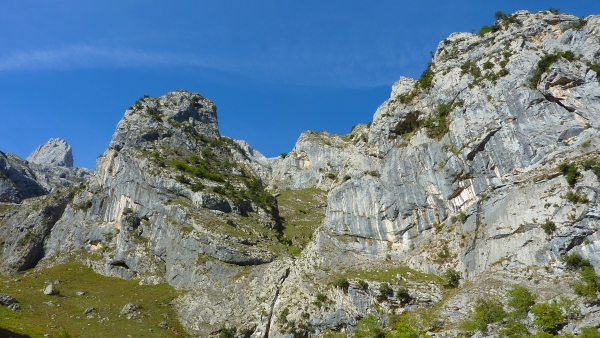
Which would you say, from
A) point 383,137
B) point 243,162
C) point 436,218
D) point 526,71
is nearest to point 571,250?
point 436,218

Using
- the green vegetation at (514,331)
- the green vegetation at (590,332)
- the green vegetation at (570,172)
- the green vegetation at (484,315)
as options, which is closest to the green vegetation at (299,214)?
the green vegetation at (484,315)

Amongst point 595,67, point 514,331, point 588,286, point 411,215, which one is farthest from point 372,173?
point 588,286

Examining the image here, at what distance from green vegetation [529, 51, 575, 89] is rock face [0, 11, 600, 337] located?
0.21 meters

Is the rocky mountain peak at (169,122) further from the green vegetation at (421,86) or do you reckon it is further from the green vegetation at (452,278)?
the green vegetation at (452,278)

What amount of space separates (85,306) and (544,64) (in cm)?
8913

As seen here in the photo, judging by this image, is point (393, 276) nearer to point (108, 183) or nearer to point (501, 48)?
point (501, 48)

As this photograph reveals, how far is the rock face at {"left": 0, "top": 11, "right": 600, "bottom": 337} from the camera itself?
181 feet

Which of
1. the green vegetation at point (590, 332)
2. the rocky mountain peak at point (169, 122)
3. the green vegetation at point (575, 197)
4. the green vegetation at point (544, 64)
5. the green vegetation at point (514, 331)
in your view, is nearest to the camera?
the green vegetation at point (590, 332)

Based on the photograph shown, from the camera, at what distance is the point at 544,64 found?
67.6 metres

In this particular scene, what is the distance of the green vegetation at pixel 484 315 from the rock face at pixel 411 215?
157cm

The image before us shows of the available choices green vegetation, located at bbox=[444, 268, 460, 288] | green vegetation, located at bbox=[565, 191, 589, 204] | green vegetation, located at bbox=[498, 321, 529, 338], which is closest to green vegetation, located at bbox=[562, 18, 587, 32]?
green vegetation, located at bbox=[565, 191, 589, 204]

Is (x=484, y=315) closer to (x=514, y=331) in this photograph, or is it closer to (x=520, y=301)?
(x=520, y=301)

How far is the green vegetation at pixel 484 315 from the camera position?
4758cm

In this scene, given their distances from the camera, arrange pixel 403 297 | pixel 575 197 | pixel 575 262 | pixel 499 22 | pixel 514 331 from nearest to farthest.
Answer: pixel 514 331 < pixel 575 262 < pixel 575 197 < pixel 403 297 < pixel 499 22
